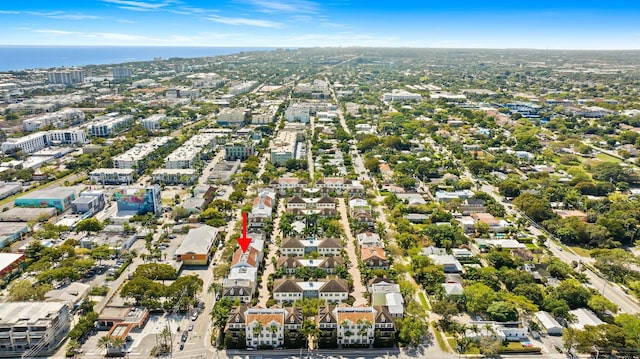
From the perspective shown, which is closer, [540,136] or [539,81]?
[540,136]

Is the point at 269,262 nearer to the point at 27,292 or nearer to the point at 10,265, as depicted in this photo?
the point at 27,292

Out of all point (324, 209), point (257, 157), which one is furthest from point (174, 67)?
point (324, 209)

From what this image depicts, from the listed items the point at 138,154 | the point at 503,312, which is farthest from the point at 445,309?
the point at 138,154

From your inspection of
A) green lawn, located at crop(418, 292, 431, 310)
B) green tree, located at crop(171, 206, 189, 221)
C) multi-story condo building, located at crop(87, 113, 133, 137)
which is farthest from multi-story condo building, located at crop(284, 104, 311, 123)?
green lawn, located at crop(418, 292, 431, 310)

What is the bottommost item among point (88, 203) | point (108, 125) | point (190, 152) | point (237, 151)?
point (88, 203)

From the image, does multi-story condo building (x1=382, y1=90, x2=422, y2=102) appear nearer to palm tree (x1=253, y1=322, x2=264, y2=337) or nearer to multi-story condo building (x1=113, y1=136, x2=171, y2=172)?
multi-story condo building (x1=113, y1=136, x2=171, y2=172)

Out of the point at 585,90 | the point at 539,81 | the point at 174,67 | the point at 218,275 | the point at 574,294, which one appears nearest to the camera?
the point at 574,294

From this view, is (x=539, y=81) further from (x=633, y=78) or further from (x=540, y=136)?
(x=540, y=136)
